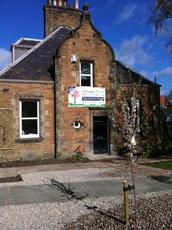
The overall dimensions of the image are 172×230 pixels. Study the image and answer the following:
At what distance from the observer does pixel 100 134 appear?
20938 millimetres

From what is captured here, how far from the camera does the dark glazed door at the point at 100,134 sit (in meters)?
20.7

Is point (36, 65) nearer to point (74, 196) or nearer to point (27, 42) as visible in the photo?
point (27, 42)

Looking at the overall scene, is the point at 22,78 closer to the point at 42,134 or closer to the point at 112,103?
the point at 42,134

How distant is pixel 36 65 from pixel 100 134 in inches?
206

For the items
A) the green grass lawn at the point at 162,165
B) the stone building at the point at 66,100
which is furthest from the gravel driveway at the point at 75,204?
the stone building at the point at 66,100

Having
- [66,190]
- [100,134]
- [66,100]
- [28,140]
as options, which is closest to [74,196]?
[66,190]

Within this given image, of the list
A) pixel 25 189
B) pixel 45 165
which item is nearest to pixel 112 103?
pixel 45 165

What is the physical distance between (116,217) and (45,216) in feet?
5.31

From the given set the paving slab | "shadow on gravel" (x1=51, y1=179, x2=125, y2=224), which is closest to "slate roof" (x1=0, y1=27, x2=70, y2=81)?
"shadow on gravel" (x1=51, y1=179, x2=125, y2=224)

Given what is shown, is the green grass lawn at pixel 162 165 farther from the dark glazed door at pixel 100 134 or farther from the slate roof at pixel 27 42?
the slate roof at pixel 27 42

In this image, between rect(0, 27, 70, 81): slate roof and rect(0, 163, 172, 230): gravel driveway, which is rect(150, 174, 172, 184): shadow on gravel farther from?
rect(0, 27, 70, 81): slate roof

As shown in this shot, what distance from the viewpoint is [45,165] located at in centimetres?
1741

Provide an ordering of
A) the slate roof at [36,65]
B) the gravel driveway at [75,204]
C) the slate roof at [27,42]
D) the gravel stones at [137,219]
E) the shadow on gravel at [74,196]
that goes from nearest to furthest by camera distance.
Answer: the gravel stones at [137,219] < the gravel driveway at [75,204] < the shadow on gravel at [74,196] < the slate roof at [36,65] < the slate roof at [27,42]

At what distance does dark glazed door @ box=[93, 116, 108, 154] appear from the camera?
20.7 m
